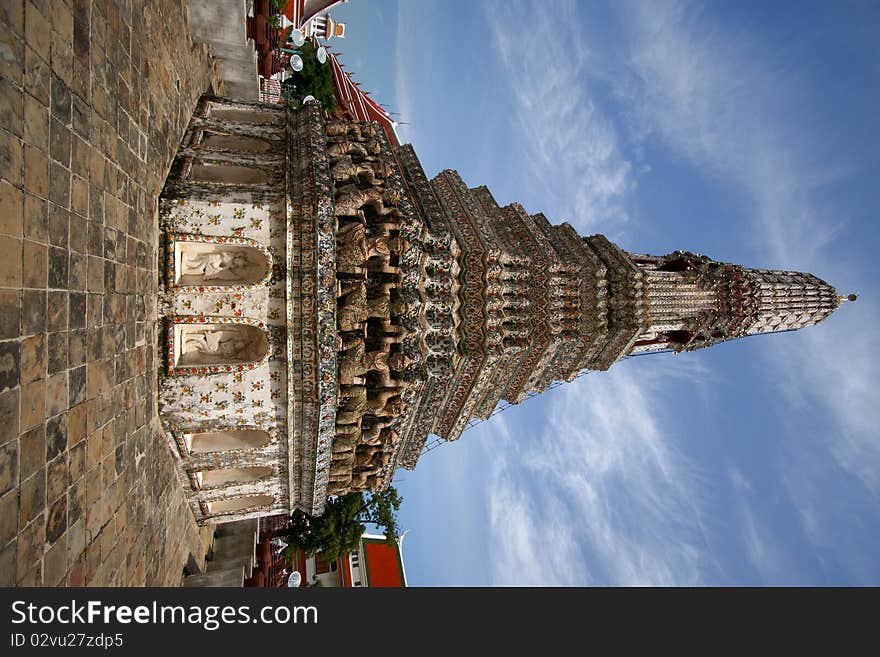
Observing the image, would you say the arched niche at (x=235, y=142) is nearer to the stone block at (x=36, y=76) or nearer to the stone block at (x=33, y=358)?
the stone block at (x=36, y=76)

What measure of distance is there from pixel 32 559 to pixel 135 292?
12.0 ft

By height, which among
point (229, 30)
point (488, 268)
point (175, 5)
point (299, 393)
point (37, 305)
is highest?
point (229, 30)

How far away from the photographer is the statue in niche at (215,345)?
884 cm

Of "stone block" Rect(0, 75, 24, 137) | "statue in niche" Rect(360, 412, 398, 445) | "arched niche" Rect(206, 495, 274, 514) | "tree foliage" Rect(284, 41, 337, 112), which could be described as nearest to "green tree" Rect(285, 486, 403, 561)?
"arched niche" Rect(206, 495, 274, 514)

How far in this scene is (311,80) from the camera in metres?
24.4

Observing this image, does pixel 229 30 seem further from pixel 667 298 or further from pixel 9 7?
pixel 667 298

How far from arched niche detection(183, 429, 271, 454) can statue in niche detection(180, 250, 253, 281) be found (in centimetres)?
336

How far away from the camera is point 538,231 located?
13.6m

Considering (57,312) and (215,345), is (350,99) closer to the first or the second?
(215,345)

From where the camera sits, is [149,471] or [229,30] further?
[229,30]

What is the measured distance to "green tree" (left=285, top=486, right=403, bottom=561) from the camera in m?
19.9

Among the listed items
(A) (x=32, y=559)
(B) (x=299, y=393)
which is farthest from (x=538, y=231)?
(A) (x=32, y=559)

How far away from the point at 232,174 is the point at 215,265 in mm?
2434

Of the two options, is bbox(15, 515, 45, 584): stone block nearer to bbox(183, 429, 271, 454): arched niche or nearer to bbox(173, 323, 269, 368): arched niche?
bbox(173, 323, 269, 368): arched niche
